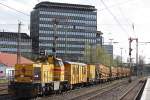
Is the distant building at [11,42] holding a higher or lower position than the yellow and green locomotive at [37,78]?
higher

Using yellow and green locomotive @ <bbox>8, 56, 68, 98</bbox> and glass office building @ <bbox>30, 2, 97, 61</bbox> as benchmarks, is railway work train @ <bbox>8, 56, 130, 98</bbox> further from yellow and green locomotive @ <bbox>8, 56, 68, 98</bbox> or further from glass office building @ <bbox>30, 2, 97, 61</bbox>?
glass office building @ <bbox>30, 2, 97, 61</bbox>

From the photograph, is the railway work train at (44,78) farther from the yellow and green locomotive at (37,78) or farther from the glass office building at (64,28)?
the glass office building at (64,28)

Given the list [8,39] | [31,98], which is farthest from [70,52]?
[31,98]

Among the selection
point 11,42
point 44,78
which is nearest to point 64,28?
point 11,42

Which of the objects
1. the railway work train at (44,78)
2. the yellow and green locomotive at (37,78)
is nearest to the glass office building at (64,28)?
the railway work train at (44,78)

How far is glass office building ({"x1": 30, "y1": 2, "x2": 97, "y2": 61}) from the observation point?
136625 mm

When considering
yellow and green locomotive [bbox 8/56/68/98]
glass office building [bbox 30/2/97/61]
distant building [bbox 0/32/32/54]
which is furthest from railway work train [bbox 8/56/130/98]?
distant building [bbox 0/32/32/54]

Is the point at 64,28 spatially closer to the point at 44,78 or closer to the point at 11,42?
the point at 11,42

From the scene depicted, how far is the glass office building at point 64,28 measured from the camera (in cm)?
13662

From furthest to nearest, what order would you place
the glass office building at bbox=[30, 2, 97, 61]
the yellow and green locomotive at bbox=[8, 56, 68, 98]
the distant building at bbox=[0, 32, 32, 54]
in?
the distant building at bbox=[0, 32, 32, 54], the glass office building at bbox=[30, 2, 97, 61], the yellow and green locomotive at bbox=[8, 56, 68, 98]

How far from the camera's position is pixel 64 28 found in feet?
448

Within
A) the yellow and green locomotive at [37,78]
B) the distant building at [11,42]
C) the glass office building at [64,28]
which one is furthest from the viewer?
the distant building at [11,42]

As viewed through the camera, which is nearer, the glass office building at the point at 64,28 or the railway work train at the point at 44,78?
the railway work train at the point at 44,78

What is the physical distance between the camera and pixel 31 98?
31078 millimetres
